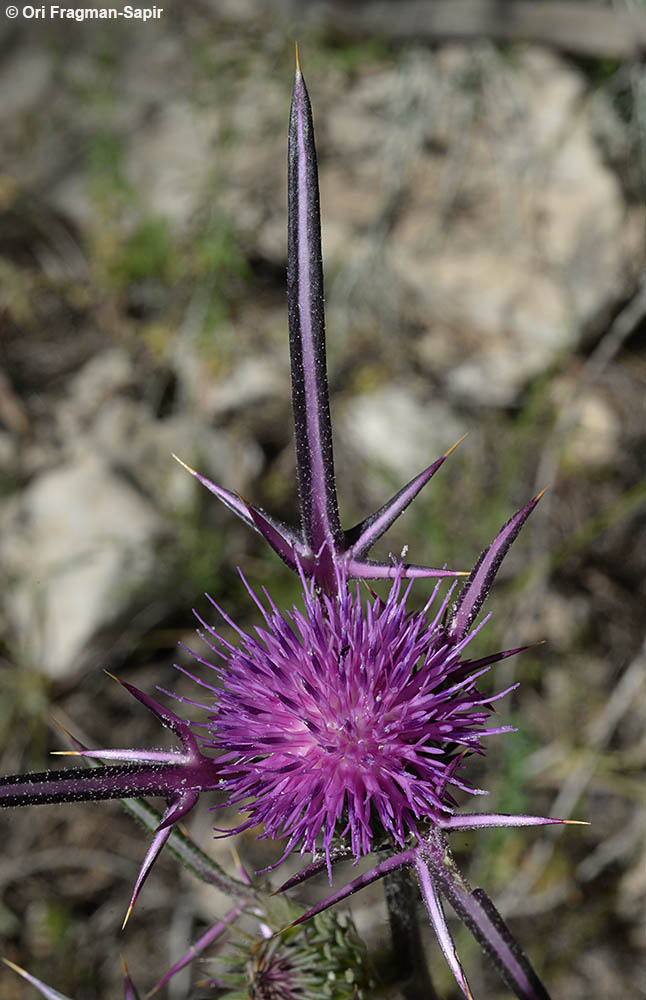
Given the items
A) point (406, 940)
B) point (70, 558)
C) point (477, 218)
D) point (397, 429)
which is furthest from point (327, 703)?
point (477, 218)

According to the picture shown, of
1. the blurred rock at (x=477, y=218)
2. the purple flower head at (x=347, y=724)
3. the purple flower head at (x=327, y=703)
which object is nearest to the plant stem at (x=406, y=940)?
the purple flower head at (x=327, y=703)

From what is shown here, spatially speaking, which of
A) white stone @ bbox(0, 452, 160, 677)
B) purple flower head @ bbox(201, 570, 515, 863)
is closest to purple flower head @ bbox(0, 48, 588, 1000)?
purple flower head @ bbox(201, 570, 515, 863)

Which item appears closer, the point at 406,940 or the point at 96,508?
the point at 406,940

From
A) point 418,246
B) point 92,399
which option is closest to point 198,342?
point 92,399

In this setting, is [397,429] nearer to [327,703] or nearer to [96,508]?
[96,508]

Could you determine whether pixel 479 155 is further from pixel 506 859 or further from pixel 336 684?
pixel 336 684
